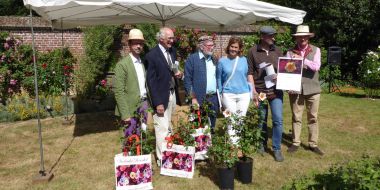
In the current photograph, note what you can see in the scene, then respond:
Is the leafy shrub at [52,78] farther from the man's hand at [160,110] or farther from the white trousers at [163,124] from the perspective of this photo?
the man's hand at [160,110]

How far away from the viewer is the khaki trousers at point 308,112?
17.2 ft

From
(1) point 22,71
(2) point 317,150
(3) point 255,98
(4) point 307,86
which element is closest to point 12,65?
(1) point 22,71

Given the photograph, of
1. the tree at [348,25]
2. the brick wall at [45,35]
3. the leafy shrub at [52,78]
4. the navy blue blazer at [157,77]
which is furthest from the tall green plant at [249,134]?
the tree at [348,25]

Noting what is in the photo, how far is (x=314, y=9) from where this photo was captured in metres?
15.7

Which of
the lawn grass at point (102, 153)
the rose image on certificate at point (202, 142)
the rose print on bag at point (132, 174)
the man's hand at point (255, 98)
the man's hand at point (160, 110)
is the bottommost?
the lawn grass at point (102, 153)

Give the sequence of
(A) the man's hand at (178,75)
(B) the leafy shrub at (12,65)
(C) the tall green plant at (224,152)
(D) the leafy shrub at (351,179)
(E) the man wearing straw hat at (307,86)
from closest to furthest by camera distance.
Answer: (D) the leafy shrub at (351,179), (C) the tall green plant at (224,152), (A) the man's hand at (178,75), (E) the man wearing straw hat at (307,86), (B) the leafy shrub at (12,65)

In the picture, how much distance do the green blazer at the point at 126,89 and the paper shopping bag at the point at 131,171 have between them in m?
0.63

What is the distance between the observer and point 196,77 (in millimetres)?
4699

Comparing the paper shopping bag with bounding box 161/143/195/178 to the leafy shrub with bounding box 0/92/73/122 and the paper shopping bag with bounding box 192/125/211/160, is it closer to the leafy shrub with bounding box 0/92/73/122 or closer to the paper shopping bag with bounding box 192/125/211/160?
the paper shopping bag with bounding box 192/125/211/160

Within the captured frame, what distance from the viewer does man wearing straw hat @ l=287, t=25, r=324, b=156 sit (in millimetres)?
5020

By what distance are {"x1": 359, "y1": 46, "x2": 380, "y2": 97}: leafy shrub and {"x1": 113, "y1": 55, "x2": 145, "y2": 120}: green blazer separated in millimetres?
8724

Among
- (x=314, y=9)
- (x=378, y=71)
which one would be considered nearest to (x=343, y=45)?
(x=314, y=9)

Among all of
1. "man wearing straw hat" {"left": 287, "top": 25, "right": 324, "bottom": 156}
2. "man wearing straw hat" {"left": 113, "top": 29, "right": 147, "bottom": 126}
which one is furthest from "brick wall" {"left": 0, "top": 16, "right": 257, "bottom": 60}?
"man wearing straw hat" {"left": 113, "top": 29, "right": 147, "bottom": 126}

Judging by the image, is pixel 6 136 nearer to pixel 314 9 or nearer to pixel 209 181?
pixel 209 181
